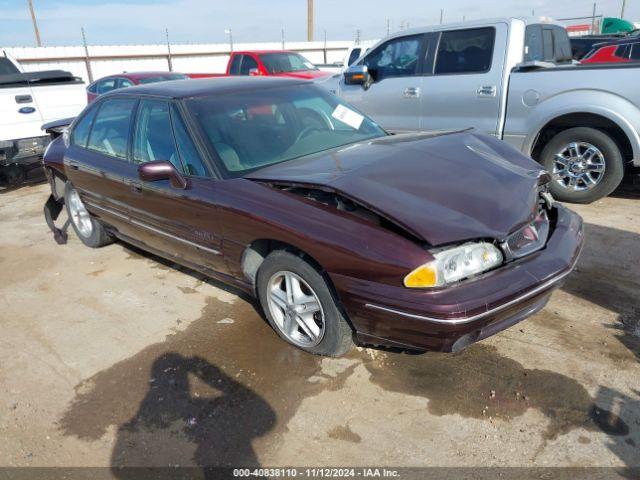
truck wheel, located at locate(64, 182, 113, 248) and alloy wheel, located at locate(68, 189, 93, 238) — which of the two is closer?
truck wheel, located at locate(64, 182, 113, 248)

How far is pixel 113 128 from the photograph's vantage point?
4438 millimetres

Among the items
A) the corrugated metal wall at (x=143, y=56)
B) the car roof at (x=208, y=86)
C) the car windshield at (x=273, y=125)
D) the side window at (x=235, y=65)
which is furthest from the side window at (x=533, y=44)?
the corrugated metal wall at (x=143, y=56)

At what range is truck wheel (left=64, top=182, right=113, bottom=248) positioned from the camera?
5.25m

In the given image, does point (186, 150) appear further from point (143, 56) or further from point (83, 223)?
point (143, 56)

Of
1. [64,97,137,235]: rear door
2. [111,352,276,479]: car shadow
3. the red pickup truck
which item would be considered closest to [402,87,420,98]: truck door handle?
[64,97,137,235]: rear door

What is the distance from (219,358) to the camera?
329 cm

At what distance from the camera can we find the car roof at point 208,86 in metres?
3.83

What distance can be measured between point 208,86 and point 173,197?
0.97 meters

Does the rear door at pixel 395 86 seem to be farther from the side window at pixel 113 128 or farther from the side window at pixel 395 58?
the side window at pixel 113 128

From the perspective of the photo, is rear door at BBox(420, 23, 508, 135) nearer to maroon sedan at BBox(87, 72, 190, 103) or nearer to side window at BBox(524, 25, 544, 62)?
side window at BBox(524, 25, 544, 62)

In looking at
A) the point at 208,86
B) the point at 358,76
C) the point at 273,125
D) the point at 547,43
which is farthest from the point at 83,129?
the point at 547,43

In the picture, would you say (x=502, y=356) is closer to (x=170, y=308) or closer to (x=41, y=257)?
(x=170, y=308)

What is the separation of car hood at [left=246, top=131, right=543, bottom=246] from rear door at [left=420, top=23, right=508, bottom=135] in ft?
8.10

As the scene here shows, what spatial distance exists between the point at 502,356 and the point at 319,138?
6.54 ft
